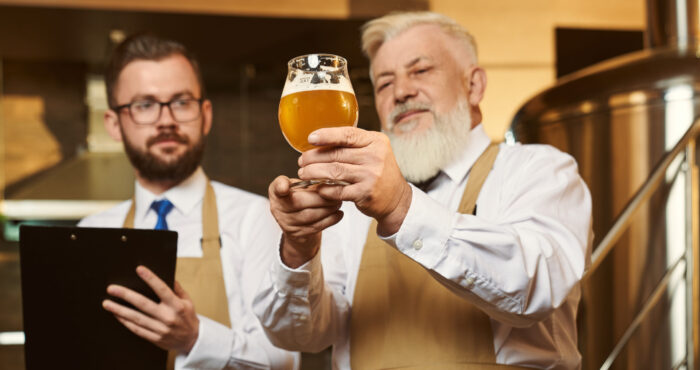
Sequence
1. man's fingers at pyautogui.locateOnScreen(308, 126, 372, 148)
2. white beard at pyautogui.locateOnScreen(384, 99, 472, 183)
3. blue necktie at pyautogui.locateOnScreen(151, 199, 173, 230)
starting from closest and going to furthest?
man's fingers at pyautogui.locateOnScreen(308, 126, 372, 148) < white beard at pyautogui.locateOnScreen(384, 99, 472, 183) < blue necktie at pyautogui.locateOnScreen(151, 199, 173, 230)

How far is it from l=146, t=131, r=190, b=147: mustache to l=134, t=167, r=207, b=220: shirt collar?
11 cm

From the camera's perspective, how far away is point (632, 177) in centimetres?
285

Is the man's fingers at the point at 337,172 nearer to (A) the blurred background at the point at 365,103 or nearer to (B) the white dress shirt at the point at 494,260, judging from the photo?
(B) the white dress shirt at the point at 494,260

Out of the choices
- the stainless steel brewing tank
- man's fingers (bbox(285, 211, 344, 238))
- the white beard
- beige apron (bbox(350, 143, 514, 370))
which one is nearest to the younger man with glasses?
beige apron (bbox(350, 143, 514, 370))

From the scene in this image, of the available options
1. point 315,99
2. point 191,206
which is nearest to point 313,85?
point 315,99

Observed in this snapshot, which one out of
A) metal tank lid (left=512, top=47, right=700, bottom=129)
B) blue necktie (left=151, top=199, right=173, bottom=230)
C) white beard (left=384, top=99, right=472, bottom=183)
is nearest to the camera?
white beard (left=384, top=99, right=472, bottom=183)

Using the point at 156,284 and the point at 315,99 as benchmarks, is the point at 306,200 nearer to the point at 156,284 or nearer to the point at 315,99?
the point at 315,99

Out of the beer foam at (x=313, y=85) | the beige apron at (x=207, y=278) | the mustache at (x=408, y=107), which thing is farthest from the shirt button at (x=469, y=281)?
the beige apron at (x=207, y=278)

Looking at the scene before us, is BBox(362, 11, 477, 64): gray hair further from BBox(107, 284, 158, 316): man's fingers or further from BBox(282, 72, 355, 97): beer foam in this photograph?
BBox(107, 284, 158, 316): man's fingers

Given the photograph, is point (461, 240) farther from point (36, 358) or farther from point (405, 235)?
point (36, 358)

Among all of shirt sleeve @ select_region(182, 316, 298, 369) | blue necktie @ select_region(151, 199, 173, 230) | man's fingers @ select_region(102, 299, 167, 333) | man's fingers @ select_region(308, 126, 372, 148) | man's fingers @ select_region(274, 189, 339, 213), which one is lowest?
shirt sleeve @ select_region(182, 316, 298, 369)

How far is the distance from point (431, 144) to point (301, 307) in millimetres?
426

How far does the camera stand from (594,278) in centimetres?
294

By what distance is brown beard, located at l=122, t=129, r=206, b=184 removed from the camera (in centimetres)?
171
